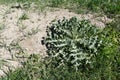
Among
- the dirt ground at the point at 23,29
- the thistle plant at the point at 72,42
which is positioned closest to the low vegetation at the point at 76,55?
the thistle plant at the point at 72,42

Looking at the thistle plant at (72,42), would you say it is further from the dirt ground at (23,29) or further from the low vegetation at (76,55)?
the dirt ground at (23,29)

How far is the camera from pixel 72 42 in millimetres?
5691

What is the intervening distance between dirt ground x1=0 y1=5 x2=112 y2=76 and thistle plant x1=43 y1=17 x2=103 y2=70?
0.24 metres

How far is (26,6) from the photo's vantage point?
709 cm

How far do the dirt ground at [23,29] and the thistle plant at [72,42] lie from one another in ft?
0.78

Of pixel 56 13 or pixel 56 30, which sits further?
pixel 56 13

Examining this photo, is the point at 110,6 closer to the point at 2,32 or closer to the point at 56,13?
the point at 56,13

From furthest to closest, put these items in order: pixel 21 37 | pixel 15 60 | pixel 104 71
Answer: pixel 21 37, pixel 15 60, pixel 104 71

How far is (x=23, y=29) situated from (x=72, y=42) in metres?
1.17

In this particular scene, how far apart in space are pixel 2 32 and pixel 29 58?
0.91 metres

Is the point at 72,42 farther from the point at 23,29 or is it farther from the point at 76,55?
the point at 23,29

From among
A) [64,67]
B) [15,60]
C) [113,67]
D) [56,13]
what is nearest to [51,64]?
[64,67]

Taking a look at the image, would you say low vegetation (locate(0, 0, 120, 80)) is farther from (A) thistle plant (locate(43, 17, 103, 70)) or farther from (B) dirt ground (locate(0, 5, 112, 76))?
(B) dirt ground (locate(0, 5, 112, 76))

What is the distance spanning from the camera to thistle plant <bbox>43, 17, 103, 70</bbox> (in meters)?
5.53
